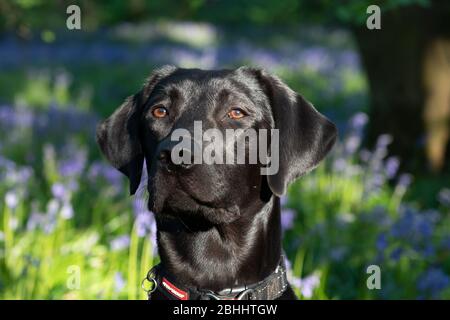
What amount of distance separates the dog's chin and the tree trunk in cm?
555

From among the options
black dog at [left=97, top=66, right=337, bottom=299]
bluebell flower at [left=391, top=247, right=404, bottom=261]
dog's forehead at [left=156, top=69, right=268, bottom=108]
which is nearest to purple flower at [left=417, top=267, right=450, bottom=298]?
bluebell flower at [left=391, top=247, right=404, bottom=261]

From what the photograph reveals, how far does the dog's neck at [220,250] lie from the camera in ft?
12.2

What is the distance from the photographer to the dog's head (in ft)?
11.4

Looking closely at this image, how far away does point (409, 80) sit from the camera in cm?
877

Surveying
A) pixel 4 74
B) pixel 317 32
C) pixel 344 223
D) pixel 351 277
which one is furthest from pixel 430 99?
pixel 317 32

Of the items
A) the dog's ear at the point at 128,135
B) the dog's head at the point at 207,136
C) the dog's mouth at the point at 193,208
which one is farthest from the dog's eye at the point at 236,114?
the dog's ear at the point at 128,135

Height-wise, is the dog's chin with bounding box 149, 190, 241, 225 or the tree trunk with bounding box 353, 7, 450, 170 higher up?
the tree trunk with bounding box 353, 7, 450, 170

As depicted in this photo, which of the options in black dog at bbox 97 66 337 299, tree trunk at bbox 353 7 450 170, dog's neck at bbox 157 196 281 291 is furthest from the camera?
tree trunk at bbox 353 7 450 170

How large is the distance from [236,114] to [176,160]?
1.83 ft

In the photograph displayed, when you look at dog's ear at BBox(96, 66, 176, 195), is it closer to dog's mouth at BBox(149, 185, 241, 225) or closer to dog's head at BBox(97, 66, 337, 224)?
dog's head at BBox(97, 66, 337, 224)

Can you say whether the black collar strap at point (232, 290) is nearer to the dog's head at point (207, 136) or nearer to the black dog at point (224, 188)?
the black dog at point (224, 188)

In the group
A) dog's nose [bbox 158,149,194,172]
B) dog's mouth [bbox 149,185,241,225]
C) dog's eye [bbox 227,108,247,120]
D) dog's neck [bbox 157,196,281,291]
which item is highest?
dog's eye [bbox 227,108,247,120]

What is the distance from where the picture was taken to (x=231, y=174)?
362 cm

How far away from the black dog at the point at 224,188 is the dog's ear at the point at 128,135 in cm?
1
